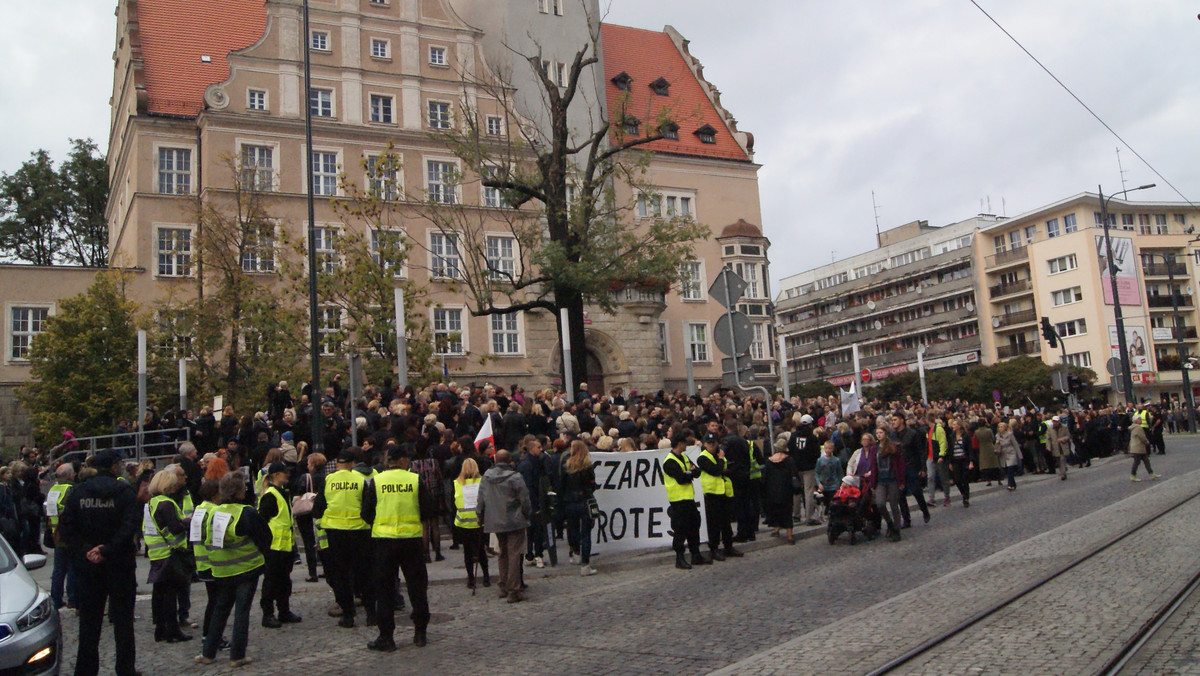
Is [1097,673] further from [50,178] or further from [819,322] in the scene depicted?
[819,322]

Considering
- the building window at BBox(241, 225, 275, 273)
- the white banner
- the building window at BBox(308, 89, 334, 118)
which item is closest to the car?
the white banner

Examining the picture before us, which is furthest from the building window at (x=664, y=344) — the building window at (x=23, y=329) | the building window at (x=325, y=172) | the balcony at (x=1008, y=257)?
the balcony at (x=1008, y=257)

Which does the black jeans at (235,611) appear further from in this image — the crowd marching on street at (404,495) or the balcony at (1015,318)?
the balcony at (1015,318)

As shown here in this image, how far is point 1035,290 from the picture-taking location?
263 feet

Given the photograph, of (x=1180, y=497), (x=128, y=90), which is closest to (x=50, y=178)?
(x=128, y=90)

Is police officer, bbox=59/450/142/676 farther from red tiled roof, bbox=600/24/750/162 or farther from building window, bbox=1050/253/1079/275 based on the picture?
building window, bbox=1050/253/1079/275

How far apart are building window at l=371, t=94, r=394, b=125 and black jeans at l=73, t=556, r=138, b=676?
113 feet

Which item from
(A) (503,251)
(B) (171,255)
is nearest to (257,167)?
(B) (171,255)

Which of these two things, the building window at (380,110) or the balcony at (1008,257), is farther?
the balcony at (1008,257)

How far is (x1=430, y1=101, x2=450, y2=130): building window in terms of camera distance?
1642 inches

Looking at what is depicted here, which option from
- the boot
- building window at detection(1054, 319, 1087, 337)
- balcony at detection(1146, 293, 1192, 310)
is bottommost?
the boot

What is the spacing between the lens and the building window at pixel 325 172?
3966 centimetres

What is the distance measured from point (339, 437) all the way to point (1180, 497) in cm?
1575

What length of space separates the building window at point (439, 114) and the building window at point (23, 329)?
16460mm
